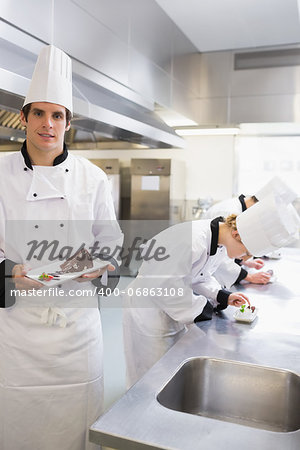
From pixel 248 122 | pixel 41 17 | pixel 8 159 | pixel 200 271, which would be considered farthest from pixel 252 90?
pixel 8 159

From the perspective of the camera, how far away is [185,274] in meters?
1.79

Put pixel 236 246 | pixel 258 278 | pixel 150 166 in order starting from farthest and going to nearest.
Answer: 1. pixel 150 166
2. pixel 258 278
3. pixel 236 246

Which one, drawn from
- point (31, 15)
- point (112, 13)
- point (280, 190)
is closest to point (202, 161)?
point (280, 190)

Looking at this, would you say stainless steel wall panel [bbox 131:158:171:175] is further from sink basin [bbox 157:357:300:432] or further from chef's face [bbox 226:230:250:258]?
sink basin [bbox 157:357:300:432]

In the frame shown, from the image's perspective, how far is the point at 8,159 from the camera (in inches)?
64.0

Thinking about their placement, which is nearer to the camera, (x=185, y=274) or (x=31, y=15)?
(x=185, y=274)

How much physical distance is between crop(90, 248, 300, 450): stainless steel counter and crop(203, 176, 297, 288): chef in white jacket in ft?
0.26

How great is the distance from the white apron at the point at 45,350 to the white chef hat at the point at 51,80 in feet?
0.76

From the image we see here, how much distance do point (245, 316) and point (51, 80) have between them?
1138 millimetres

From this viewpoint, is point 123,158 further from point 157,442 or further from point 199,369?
point 157,442

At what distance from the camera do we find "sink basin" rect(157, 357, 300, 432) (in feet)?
4.25

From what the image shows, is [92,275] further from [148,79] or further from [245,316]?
[148,79]

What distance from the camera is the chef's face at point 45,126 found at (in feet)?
5.06

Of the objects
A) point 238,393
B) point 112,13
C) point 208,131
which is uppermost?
point 112,13
